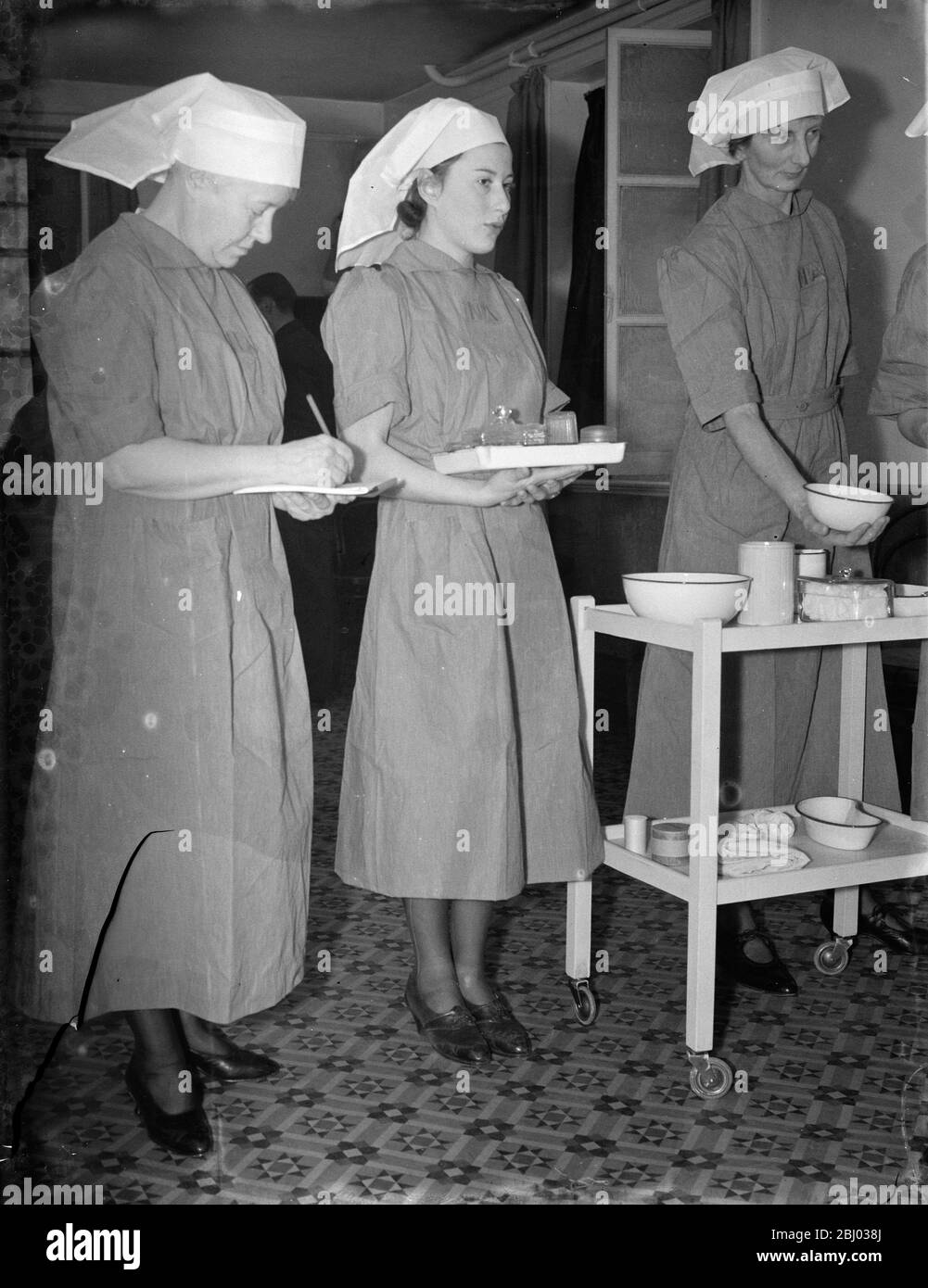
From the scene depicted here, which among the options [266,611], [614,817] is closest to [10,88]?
[266,611]

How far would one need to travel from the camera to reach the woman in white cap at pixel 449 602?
6.37 feet

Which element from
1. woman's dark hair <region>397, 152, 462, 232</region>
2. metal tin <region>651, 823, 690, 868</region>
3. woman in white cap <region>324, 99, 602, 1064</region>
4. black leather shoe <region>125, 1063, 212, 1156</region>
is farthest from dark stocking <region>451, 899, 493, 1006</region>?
woman's dark hair <region>397, 152, 462, 232</region>

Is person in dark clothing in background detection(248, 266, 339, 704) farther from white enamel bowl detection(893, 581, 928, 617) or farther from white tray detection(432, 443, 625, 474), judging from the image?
white enamel bowl detection(893, 581, 928, 617)

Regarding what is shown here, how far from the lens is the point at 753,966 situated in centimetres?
248

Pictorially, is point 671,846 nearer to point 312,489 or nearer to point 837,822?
point 837,822

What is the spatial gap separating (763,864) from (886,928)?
1.78 ft

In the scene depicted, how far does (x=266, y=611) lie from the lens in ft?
6.01

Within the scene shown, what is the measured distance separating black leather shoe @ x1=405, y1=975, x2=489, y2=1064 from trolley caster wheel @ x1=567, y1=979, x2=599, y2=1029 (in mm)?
209

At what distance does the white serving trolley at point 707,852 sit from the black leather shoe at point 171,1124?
2.26 feet

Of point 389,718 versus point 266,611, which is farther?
point 389,718
